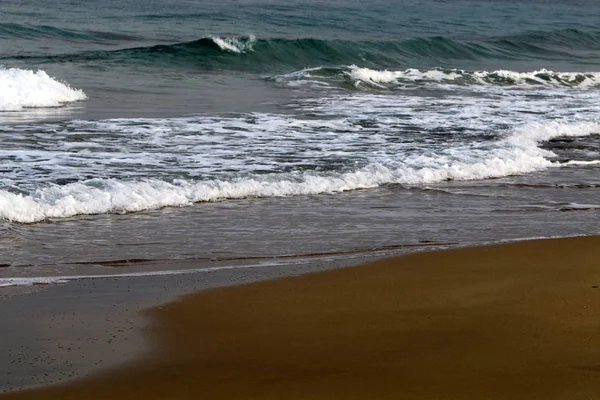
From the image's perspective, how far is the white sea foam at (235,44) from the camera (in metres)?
24.3

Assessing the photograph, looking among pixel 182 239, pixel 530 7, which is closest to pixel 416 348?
pixel 182 239

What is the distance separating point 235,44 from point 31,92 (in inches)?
396

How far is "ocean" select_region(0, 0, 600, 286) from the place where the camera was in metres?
6.75

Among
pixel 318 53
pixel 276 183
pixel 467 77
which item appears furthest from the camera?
pixel 318 53

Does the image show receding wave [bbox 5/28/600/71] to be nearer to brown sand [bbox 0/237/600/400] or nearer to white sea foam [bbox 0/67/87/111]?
white sea foam [bbox 0/67/87/111]

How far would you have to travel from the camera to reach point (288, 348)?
442 centimetres

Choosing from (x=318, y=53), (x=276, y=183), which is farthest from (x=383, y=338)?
(x=318, y=53)

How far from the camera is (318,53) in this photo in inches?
1020

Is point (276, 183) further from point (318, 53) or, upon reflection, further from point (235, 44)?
point (318, 53)

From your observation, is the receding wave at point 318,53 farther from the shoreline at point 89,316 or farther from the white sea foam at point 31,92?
the shoreline at point 89,316

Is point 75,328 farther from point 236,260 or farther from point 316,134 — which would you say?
point 316,134

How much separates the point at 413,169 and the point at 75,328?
5386 millimetres

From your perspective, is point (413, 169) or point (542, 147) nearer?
point (413, 169)

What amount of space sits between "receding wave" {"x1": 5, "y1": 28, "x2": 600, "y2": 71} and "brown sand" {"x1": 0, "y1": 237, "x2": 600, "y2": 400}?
17.3 m
